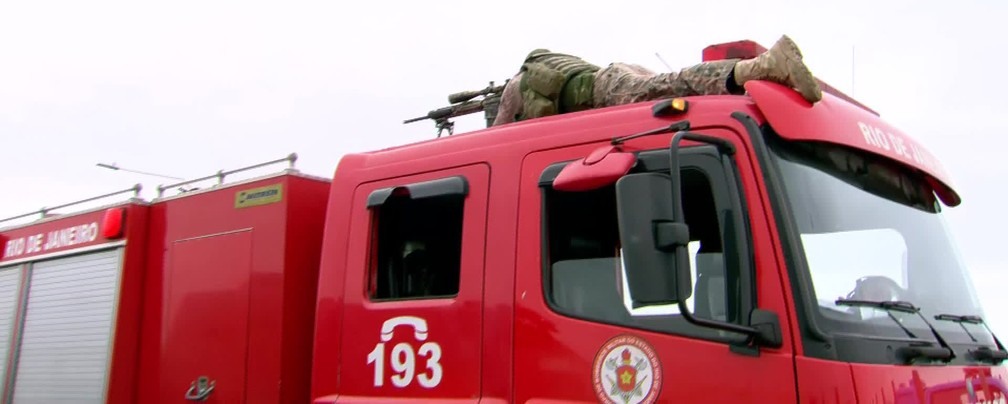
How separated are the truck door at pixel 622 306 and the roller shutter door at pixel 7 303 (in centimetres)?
412

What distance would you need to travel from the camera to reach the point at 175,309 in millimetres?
4828

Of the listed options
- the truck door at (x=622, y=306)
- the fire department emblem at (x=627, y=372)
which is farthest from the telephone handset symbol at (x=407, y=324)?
the fire department emblem at (x=627, y=372)

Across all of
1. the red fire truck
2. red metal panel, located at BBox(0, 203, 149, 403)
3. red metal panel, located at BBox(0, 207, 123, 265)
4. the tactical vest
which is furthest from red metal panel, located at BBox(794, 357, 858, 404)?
red metal panel, located at BBox(0, 207, 123, 265)

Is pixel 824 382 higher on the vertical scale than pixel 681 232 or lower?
lower

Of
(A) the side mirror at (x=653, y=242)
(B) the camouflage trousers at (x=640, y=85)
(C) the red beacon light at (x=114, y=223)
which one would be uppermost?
(B) the camouflage trousers at (x=640, y=85)

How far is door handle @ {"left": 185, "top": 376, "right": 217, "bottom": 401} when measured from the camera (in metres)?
4.46

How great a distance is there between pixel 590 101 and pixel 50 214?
3.92 m

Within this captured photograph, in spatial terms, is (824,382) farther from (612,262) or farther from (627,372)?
(612,262)

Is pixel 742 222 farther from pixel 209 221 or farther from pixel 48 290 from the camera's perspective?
pixel 48 290

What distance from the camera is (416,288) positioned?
3910 millimetres

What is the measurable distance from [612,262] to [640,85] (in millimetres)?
973

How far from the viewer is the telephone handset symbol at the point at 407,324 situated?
3691 millimetres

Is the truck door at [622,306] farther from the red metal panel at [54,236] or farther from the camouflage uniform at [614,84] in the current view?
the red metal panel at [54,236]

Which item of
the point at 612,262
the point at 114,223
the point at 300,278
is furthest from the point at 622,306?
the point at 114,223
